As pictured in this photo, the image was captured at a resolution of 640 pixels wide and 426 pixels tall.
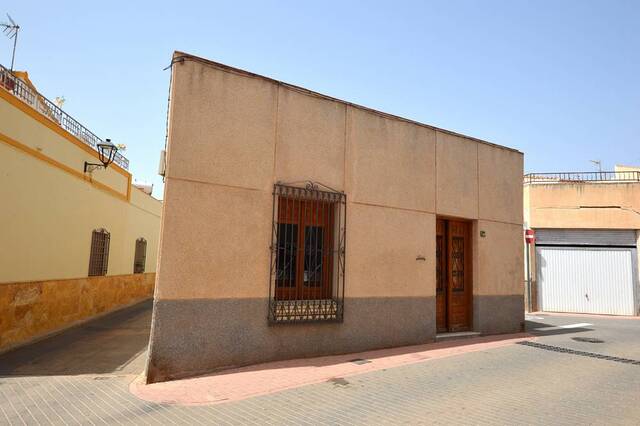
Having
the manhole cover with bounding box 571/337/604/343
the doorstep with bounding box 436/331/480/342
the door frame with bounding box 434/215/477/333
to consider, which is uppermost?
the door frame with bounding box 434/215/477/333

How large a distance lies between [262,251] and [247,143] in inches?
67.0

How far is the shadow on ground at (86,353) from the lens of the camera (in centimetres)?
643

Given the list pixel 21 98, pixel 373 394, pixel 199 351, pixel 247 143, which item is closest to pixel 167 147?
pixel 247 143

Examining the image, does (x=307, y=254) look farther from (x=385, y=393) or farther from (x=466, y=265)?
(x=466, y=265)

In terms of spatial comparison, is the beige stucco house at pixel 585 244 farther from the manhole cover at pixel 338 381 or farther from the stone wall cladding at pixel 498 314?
the manhole cover at pixel 338 381

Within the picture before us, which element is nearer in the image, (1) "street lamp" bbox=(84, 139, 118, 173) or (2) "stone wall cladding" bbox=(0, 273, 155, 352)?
(2) "stone wall cladding" bbox=(0, 273, 155, 352)

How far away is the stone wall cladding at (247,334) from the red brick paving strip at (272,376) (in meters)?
0.15

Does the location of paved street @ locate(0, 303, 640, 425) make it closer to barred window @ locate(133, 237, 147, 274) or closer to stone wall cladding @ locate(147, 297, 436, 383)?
stone wall cladding @ locate(147, 297, 436, 383)

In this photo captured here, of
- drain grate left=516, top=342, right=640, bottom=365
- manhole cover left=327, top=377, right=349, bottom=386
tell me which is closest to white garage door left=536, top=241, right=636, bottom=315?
drain grate left=516, top=342, right=640, bottom=365

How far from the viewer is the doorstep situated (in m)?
8.66

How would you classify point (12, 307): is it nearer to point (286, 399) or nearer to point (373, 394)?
point (286, 399)

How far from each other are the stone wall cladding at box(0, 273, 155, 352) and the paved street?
0.75 m

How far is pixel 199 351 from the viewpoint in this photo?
19.3 feet

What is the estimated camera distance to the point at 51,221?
9.69 metres
